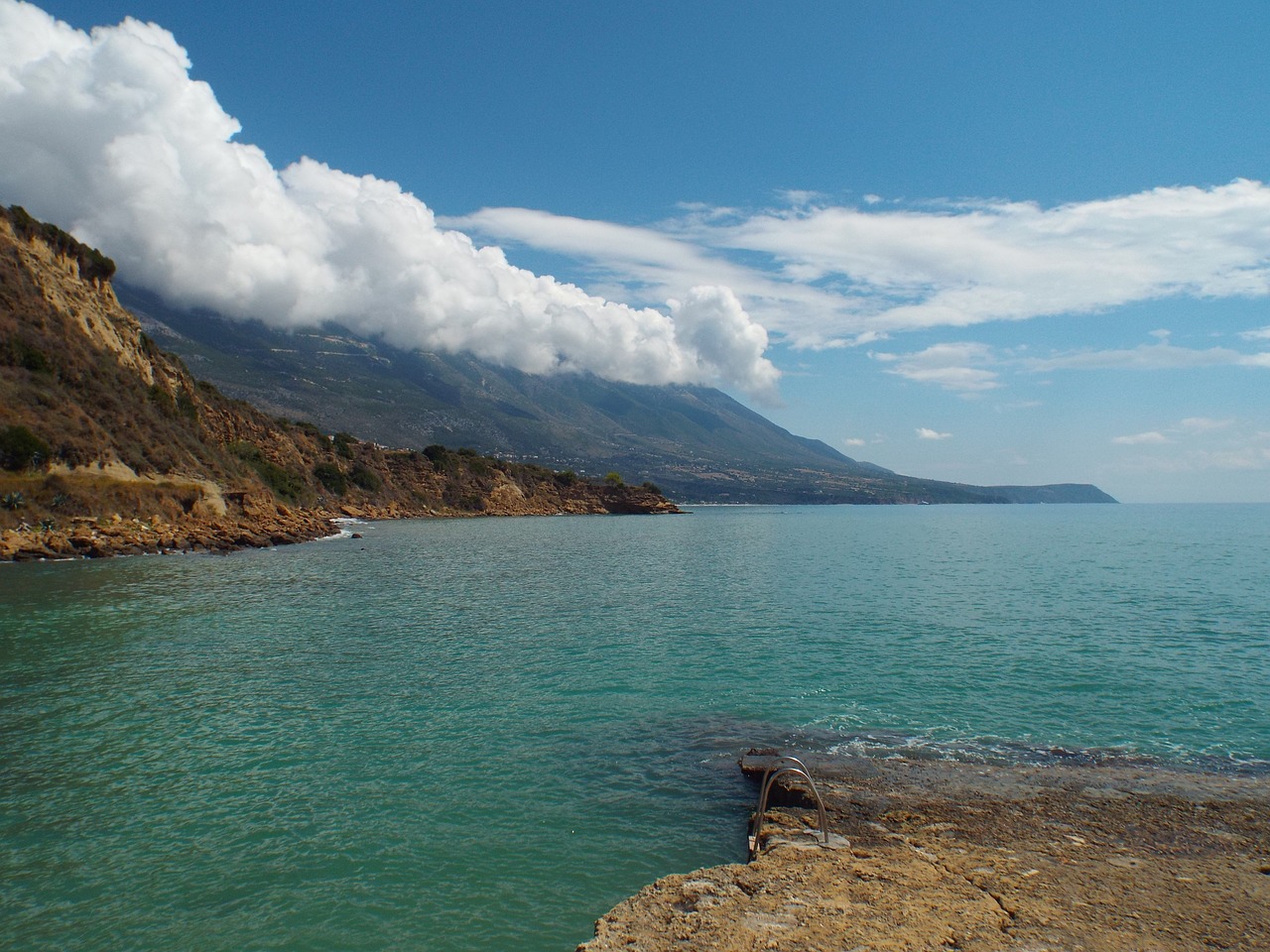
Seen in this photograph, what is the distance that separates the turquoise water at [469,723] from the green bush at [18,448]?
12.9 metres

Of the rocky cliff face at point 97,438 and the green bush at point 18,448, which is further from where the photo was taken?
the rocky cliff face at point 97,438

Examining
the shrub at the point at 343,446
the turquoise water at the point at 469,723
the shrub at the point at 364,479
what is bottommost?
the turquoise water at the point at 469,723

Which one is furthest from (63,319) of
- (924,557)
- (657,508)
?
(657,508)

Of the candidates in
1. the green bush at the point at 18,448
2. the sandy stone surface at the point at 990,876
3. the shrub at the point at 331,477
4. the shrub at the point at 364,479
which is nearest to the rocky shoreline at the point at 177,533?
the green bush at the point at 18,448

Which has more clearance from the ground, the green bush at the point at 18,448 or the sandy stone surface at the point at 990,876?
the green bush at the point at 18,448

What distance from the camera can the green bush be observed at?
45.1m

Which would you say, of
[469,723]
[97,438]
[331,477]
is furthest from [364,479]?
[469,723]

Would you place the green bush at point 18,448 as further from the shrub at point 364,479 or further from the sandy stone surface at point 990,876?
the shrub at point 364,479

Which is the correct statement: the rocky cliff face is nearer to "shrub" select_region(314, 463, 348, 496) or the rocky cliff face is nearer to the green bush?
the green bush

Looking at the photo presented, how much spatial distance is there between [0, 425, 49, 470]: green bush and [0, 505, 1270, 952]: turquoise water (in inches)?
507

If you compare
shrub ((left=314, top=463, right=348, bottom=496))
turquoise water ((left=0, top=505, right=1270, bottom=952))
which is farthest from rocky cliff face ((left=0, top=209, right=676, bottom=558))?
shrub ((left=314, top=463, right=348, bottom=496))

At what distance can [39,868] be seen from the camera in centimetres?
978

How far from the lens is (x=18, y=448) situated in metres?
45.4

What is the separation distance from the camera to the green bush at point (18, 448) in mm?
45094
